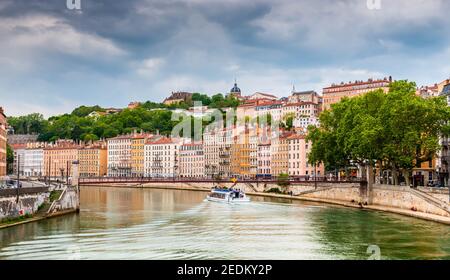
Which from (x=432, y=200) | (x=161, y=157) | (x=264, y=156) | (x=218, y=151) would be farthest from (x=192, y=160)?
(x=432, y=200)

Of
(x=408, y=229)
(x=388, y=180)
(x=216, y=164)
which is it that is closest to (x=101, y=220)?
(x=408, y=229)

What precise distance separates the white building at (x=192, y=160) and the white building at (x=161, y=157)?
62 cm

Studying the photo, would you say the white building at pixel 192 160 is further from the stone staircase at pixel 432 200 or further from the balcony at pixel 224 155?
the stone staircase at pixel 432 200

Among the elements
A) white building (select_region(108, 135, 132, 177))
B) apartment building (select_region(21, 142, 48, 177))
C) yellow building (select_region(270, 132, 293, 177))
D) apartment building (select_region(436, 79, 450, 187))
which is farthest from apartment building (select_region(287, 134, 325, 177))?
apartment building (select_region(21, 142, 48, 177))

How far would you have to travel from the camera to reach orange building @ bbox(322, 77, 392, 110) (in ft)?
221

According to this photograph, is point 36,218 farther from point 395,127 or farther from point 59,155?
point 59,155

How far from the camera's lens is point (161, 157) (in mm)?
64625

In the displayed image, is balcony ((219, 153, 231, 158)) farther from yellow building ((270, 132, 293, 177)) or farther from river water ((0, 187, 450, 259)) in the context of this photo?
river water ((0, 187, 450, 259))

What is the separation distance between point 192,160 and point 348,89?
20742 millimetres

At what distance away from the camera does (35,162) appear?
7350cm

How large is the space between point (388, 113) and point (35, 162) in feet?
183

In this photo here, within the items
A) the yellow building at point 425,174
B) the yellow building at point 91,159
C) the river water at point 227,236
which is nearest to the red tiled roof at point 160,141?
the yellow building at point 91,159

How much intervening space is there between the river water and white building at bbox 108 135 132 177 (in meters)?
42.3

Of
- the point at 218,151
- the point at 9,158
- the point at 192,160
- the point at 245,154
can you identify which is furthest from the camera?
the point at 192,160
